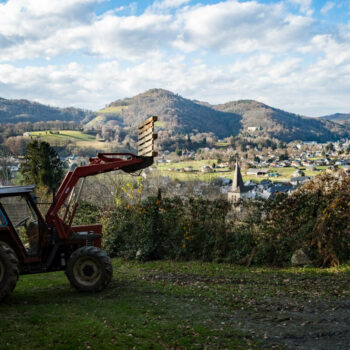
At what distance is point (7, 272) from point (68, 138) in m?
84.1

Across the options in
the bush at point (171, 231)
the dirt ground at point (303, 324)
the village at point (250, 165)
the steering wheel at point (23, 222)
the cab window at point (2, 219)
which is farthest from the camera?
the village at point (250, 165)

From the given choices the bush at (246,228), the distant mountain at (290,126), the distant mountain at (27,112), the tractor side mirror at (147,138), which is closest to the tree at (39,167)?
the bush at (246,228)

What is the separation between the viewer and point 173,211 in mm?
15031

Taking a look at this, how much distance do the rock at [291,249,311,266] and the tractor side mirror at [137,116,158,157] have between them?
19.4ft

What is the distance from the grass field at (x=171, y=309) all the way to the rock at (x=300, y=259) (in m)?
0.84

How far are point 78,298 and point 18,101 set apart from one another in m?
169

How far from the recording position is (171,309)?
7430 mm

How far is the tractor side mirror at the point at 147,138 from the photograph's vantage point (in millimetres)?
9648

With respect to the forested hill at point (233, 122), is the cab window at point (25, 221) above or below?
below

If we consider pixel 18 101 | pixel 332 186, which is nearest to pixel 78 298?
pixel 332 186

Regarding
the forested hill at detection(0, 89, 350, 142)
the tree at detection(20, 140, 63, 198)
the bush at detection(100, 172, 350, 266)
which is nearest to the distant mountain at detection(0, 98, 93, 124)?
the forested hill at detection(0, 89, 350, 142)

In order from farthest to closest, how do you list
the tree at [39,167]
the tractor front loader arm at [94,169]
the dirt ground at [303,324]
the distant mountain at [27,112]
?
the distant mountain at [27,112] < the tree at [39,167] < the tractor front loader arm at [94,169] < the dirt ground at [303,324]

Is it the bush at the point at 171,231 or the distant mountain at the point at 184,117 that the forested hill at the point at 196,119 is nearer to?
the distant mountain at the point at 184,117

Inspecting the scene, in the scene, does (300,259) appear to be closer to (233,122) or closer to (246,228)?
(246,228)
